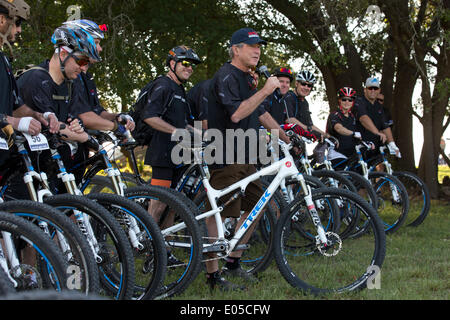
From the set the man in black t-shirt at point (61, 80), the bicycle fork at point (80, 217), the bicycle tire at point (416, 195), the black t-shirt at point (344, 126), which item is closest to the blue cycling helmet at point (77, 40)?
the man in black t-shirt at point (61, 80)

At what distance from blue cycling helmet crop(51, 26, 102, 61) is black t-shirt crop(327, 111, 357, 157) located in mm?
5008

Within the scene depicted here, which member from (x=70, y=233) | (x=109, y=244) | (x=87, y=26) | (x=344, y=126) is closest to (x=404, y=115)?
(x=344, y=126)

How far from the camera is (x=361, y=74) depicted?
12.0 meters

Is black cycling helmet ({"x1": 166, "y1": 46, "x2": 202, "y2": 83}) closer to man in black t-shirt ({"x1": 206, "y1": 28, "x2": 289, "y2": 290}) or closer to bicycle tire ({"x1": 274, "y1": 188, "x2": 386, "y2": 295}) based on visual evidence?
man in black t-shirt ({"x1": 206, "y1": 28, "x2": 289, "y2": 290})

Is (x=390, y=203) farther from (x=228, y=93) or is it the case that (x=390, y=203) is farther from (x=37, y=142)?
(x=37, y=142)

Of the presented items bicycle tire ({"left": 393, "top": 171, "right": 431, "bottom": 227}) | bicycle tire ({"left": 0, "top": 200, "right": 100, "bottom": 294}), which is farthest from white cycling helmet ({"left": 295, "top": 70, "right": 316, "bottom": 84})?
bicycle tire ({"left": 0, "top": 200, "right": 100, "bottom": 294})

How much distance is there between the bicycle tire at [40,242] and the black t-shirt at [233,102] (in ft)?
7.03

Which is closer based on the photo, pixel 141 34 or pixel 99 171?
pixel 99 171

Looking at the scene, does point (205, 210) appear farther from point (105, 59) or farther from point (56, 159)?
point (105, 59)

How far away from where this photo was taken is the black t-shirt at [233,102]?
4559 mm

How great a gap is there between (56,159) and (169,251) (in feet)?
4.14

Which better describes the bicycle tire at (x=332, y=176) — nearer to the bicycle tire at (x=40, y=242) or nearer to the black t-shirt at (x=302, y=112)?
the black t-shirt at (x=302, y=112)

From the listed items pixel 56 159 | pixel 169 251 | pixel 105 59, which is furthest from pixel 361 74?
pixel 56 159

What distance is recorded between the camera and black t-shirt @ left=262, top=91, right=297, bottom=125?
712 cm
